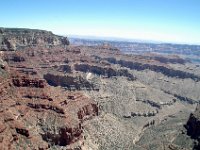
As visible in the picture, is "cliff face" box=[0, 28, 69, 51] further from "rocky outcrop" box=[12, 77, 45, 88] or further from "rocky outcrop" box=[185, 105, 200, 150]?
"rocky outcrop" box=[185, 105, 200, 150]

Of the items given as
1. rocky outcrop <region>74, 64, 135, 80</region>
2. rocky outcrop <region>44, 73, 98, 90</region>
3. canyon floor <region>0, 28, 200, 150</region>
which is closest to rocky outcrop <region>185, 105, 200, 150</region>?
canyon floor <region>0, 28, 200, 150</region>

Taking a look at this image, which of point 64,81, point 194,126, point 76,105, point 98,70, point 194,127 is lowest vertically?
point 194,127

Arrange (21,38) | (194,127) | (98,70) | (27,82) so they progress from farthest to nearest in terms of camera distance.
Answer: (21,38) < (98,70) < (194,127) < (27,82)

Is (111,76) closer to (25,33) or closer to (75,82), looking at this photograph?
(75,82)

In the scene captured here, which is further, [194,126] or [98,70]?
[98,70]

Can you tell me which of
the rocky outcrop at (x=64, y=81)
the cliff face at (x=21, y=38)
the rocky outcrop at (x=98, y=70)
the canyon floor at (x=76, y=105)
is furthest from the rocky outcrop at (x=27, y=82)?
the rocky outcrop at (x=98, y=70)

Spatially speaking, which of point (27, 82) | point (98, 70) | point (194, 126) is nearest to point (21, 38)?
point (98, 70)

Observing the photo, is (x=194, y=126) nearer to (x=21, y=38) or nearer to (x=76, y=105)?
(x=76, y=105)

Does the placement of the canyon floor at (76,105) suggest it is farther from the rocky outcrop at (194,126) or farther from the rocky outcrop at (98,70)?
the rocky outcrop at (194,126)
